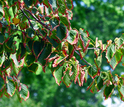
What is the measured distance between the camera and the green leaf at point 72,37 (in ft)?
5.70

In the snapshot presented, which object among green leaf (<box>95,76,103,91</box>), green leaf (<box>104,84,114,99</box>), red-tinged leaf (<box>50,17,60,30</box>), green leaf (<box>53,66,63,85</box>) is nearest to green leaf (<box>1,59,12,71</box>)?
green leaf (<box>53,66,63,85</box>)

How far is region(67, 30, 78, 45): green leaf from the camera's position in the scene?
1.74 metres

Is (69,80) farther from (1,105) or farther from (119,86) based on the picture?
(1,105)

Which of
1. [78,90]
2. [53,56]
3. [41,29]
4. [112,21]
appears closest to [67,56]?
[53,56]

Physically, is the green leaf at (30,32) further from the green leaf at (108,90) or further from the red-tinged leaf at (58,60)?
the green leaf at (108,90)

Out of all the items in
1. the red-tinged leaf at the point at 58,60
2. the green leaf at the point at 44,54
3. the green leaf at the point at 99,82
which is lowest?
the green leaf at the point at 99,82

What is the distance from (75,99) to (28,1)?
18610 mm

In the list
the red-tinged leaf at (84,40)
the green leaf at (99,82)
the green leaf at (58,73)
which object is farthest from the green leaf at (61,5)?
the green leaf at (99,82)

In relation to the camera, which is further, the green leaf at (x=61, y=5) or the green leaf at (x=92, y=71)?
the green leaf at (x=92, y=71)

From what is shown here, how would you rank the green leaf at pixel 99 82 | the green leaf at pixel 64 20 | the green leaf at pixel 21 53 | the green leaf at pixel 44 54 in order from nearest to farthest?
1. the green leaf at pixel 64 20
2. the green leaf at pixel 44 54
3. the green leaf at pixel 21 53
4. the green leaf at pixel 99 82

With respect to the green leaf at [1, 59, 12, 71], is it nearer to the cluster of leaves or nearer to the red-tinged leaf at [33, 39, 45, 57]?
the cluster of leaves

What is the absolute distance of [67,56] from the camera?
5.88 feet

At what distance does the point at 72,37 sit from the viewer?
1762mm

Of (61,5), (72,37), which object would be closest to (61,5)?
(61,5)
